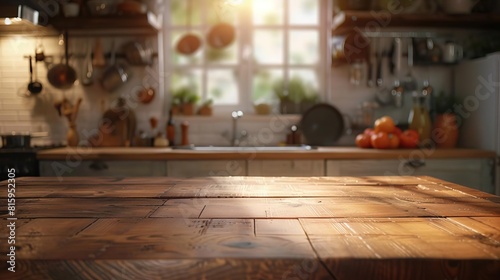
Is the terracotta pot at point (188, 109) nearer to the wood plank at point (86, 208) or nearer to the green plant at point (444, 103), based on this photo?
the green plant at point (444, 103)

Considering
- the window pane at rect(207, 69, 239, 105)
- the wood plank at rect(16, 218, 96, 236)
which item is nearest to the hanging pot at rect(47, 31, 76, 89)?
the window pane at rect(207, 69, 239, 105)

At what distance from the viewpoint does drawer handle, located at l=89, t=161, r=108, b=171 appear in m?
2.86

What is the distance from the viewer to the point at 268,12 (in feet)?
12.3

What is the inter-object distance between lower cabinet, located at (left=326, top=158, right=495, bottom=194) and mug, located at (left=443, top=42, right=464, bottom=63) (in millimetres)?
941

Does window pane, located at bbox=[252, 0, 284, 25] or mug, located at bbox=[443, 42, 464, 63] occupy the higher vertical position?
window pane, located at bbox=[252, 0, 284, 25]

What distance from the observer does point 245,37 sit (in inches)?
146

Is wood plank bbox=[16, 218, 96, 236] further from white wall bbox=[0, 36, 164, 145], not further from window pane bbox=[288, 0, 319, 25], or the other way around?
window pane bbox=[288, 0, 319, 25]

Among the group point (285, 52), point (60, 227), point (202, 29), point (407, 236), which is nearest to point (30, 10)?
point (202, 29)

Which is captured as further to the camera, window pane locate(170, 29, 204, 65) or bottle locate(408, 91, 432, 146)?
window pane locate(170, 29, 204, 65)

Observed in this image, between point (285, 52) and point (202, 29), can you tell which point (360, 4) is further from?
point (202, 29)

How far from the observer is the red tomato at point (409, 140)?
3092 millimetres

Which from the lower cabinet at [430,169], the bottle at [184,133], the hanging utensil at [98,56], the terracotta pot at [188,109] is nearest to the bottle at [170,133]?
the bottle at [184,133]

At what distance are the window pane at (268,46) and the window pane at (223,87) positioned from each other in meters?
0.28

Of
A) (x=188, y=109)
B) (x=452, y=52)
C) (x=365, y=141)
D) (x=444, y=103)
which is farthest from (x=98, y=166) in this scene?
(x=452, y=52)
